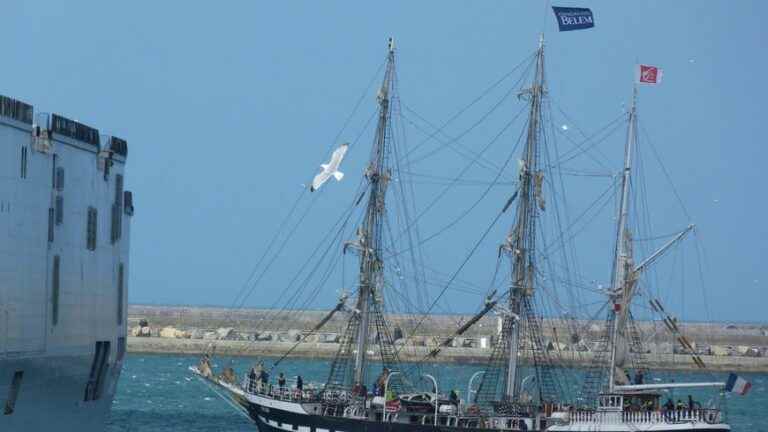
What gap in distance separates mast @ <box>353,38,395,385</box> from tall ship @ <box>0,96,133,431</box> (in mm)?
10975

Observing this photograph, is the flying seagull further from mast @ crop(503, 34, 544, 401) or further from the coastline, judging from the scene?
the coastline

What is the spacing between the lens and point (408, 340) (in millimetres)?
148625

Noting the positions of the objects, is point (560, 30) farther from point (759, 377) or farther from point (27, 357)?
point (759, 377)

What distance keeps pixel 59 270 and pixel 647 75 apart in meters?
29.6

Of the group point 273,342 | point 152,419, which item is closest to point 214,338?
point 273,342

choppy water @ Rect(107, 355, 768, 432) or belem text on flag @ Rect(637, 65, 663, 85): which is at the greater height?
belem text on flag @ Rect(637, 65, 663, 85)

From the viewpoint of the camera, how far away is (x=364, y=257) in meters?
78.7

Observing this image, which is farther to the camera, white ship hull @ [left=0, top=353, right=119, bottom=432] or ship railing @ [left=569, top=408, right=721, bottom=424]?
ship railing @ [left=569, top=408, right=721, bottom=424]

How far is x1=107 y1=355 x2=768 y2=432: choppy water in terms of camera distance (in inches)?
3536

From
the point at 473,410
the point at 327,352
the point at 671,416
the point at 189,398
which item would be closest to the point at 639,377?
the point at 671,416

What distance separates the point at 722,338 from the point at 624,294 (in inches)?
4404

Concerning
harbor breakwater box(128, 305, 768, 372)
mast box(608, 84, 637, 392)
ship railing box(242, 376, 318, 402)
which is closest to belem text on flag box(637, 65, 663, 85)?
mast box(608, 84, 637, 392)

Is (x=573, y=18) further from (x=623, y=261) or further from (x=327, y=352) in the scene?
(x=327, y=352)

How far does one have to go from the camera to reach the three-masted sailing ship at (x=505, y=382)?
71.1 m
